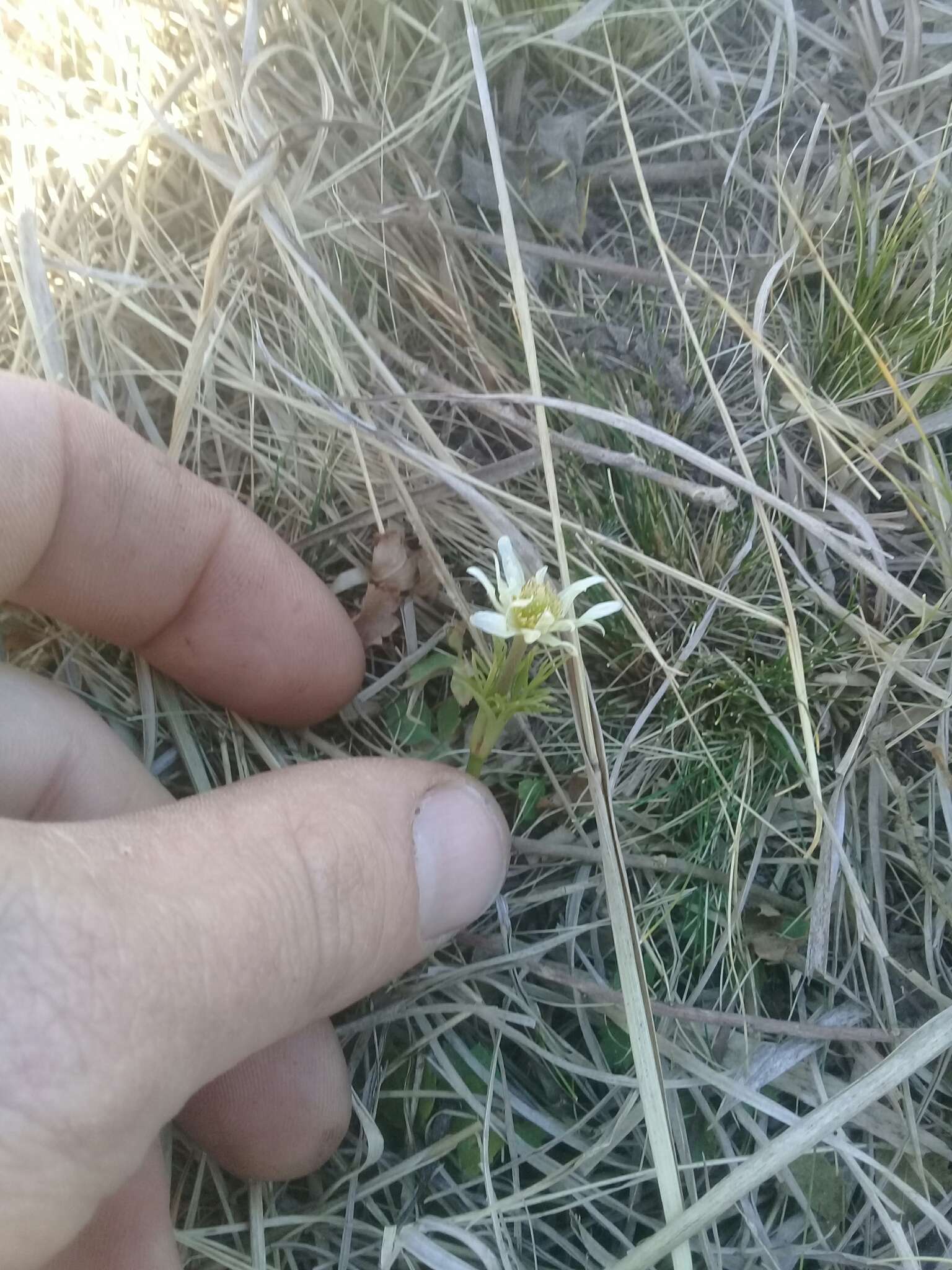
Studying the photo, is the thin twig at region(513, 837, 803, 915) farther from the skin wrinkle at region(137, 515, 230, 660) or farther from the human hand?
Answer: the skin wrinkle at region(137, 515, 230, 660)

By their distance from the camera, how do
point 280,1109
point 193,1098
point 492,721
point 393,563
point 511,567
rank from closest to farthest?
point 511,567 < point 492,721 < point 280,1109 < point 193,1098 < point 393,563

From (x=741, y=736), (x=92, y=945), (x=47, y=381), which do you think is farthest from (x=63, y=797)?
(x=741, y=736)

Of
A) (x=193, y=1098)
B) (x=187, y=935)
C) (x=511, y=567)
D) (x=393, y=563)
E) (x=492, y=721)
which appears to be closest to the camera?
(x=187, y=935)

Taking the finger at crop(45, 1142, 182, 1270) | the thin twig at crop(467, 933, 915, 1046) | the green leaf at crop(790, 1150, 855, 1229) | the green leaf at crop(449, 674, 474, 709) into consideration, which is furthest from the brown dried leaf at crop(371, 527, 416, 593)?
the green leaf at crop(790, 1150, 855, 1229)

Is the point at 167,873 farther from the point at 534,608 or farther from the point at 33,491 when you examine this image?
the point at 33,491

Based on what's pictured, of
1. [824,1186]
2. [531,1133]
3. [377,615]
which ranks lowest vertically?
[824,1186]

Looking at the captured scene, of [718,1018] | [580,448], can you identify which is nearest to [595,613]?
[580,448]
